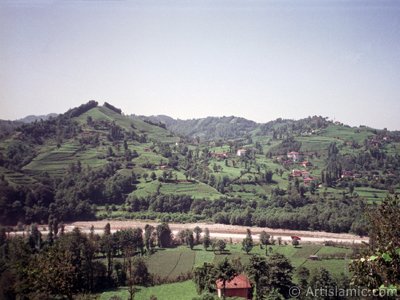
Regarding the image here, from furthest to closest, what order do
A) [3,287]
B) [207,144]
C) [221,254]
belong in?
[207,144] < [221,254] < [3,287]

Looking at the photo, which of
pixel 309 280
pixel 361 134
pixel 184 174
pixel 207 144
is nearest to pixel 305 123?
pixel 361 134

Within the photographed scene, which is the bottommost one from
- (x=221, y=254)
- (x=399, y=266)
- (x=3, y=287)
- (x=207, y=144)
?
(x=221, y=254)

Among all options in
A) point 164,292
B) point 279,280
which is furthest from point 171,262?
point 279,280

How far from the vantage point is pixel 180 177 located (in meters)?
85.1

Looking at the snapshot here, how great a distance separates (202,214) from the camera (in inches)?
2635

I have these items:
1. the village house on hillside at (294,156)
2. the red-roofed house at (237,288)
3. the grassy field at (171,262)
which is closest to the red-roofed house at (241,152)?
the village house on hillside at (294,156)

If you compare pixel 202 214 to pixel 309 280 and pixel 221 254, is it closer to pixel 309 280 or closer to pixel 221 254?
pixel 221 254

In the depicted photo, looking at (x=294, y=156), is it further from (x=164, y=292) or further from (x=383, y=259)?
(x=383, y=259)

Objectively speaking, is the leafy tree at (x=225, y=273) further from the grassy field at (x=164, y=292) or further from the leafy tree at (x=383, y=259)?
the leafy tree at (x=383, y=259)

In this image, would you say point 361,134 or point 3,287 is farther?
point 361,134

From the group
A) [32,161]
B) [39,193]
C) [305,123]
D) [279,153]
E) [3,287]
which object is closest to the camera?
[3,287]

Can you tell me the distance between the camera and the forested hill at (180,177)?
62719 millimetres

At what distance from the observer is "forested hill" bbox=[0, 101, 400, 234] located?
62719mm

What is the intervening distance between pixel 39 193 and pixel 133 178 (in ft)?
A: 70.6
